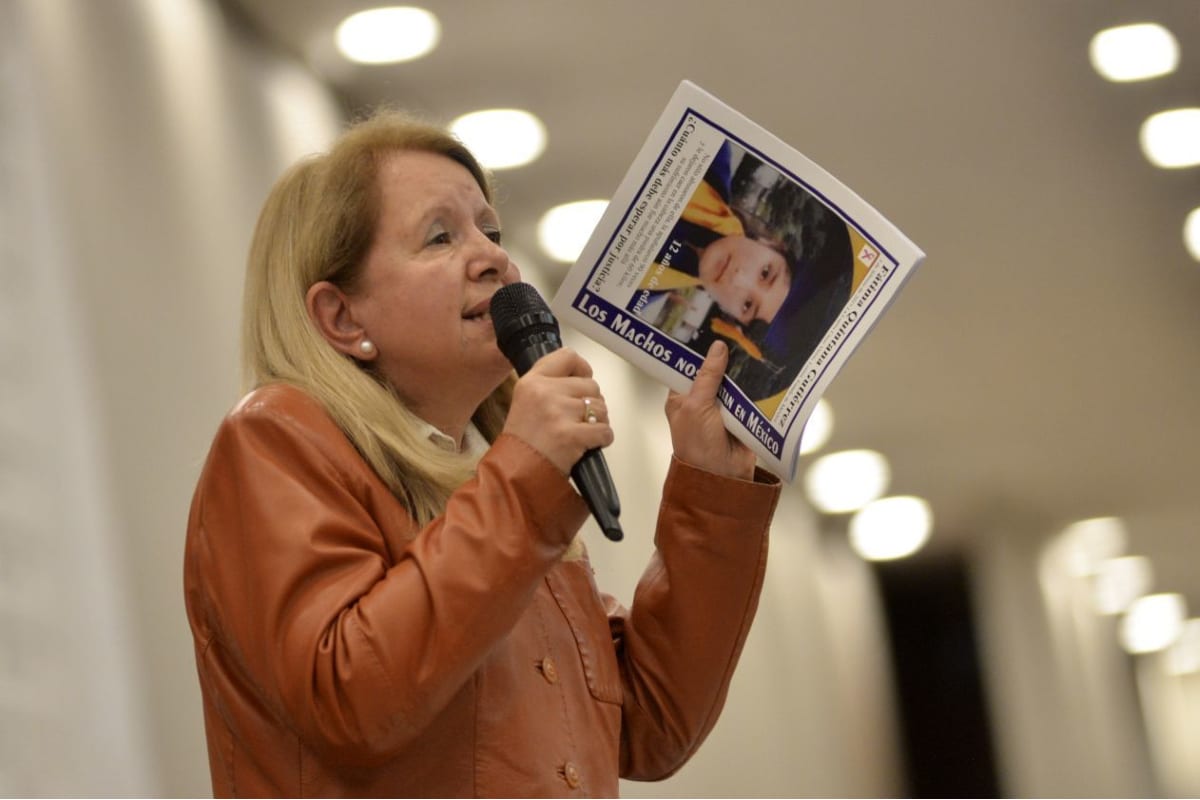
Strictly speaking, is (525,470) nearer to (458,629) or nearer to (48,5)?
(458,629)

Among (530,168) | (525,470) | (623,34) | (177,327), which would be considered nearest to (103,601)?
(177,327)

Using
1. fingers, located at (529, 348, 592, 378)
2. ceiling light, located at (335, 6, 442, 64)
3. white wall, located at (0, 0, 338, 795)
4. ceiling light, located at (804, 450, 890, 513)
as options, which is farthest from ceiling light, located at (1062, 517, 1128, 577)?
fingers, located at (529, 348, 592, 378)

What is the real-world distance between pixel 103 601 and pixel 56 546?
94 mm

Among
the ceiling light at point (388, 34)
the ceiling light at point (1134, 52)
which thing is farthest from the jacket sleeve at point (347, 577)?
the ceiling light at point (1134, 52)

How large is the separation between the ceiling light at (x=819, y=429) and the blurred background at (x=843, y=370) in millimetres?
26

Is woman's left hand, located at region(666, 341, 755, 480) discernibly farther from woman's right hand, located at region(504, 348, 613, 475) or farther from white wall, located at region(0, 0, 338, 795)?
white wall, located at region(0, 0, 338, 795)

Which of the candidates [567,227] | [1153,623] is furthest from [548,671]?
[1153,623]

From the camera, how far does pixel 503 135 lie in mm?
3564

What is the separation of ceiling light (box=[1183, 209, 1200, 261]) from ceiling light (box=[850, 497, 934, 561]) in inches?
75.1

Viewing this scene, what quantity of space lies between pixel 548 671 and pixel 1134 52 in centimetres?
252

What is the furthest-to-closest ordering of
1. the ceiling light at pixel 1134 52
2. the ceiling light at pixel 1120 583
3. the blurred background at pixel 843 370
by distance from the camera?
the ceiling light at pixel 1120 583, the ceiling light at pixel 1134 52, the blurred background at pixel 843 370

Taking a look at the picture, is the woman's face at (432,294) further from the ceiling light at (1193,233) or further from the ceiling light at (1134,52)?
the ceiling light at (1193,233)

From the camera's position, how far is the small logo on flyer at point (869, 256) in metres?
1.49

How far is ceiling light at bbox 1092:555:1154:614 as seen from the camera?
22.4 feet
